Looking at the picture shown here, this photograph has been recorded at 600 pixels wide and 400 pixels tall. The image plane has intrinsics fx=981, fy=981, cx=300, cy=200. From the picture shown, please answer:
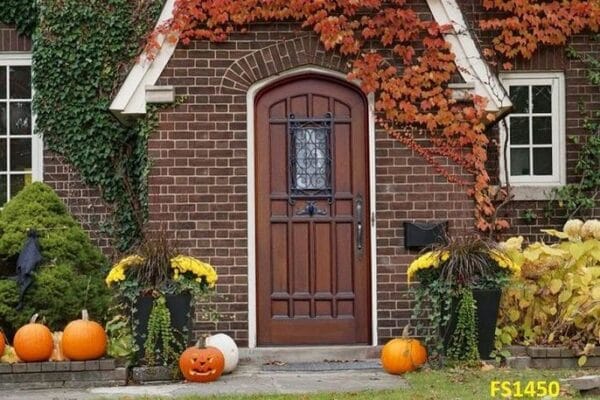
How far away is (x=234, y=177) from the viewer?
998 centimetres

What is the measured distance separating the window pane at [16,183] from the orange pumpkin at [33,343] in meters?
3.70

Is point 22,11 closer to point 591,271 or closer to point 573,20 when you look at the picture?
point 573,20

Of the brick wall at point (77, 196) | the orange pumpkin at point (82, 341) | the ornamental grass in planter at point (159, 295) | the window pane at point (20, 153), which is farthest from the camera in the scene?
the window pane at point (20, 153)

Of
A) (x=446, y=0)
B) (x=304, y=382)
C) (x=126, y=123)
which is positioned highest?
(x=446, y=0)

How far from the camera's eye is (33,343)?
852 centimetres

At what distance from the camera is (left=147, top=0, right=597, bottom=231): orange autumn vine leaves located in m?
9.91

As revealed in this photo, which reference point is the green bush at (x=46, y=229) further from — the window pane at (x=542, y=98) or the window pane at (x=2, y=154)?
the window pane at (x=542, y=98)

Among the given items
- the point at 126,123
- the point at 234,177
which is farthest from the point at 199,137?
the point at 126,123

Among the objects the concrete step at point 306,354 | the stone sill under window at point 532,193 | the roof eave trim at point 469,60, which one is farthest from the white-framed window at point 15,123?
the stone sill under window at point 532,193

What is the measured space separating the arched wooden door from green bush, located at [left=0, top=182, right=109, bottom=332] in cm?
173

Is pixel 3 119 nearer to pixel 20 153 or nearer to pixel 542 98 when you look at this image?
pixel 20 153

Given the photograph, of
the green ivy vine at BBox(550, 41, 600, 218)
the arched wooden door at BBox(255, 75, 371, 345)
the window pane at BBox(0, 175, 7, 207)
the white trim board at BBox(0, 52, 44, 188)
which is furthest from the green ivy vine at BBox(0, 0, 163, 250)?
the green ivy vine at BBox(550, 41, 600, 218)

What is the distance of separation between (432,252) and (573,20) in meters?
3.92

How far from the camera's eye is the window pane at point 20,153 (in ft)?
39.4
